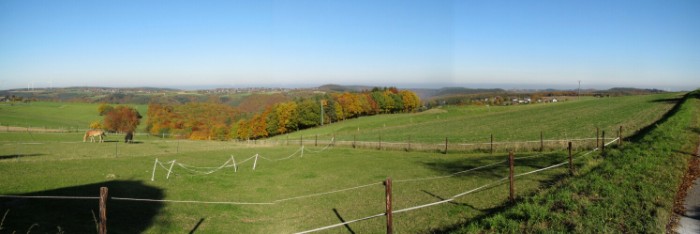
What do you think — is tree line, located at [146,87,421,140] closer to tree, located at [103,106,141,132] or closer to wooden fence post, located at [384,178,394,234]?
tree, located at [103,106,141,132]

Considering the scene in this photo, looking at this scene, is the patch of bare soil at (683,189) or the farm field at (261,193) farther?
the farm field at (261,193)

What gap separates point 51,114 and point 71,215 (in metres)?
98.4

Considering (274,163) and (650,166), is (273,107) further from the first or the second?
Answer: (650,166)

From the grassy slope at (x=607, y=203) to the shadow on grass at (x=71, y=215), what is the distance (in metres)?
8.55

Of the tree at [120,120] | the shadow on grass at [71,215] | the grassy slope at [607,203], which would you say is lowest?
the tree at [120,120]

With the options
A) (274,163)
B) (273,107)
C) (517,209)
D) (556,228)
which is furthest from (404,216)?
(273,107)

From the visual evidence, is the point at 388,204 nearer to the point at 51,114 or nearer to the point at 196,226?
the point at 196,226

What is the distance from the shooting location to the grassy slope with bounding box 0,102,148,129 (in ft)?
228

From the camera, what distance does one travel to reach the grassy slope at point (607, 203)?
7031mm

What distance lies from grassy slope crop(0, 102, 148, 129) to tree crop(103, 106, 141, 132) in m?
3.65

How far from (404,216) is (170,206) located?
750cm

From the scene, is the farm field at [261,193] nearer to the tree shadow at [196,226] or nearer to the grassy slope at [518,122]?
the tree shadow at [196,226]

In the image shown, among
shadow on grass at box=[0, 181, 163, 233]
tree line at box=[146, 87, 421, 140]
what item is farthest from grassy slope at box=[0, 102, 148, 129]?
shadow on grass at box=[0, 181, 163, 233]

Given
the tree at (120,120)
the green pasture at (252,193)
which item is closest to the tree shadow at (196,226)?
the green pasture at (252,193)
